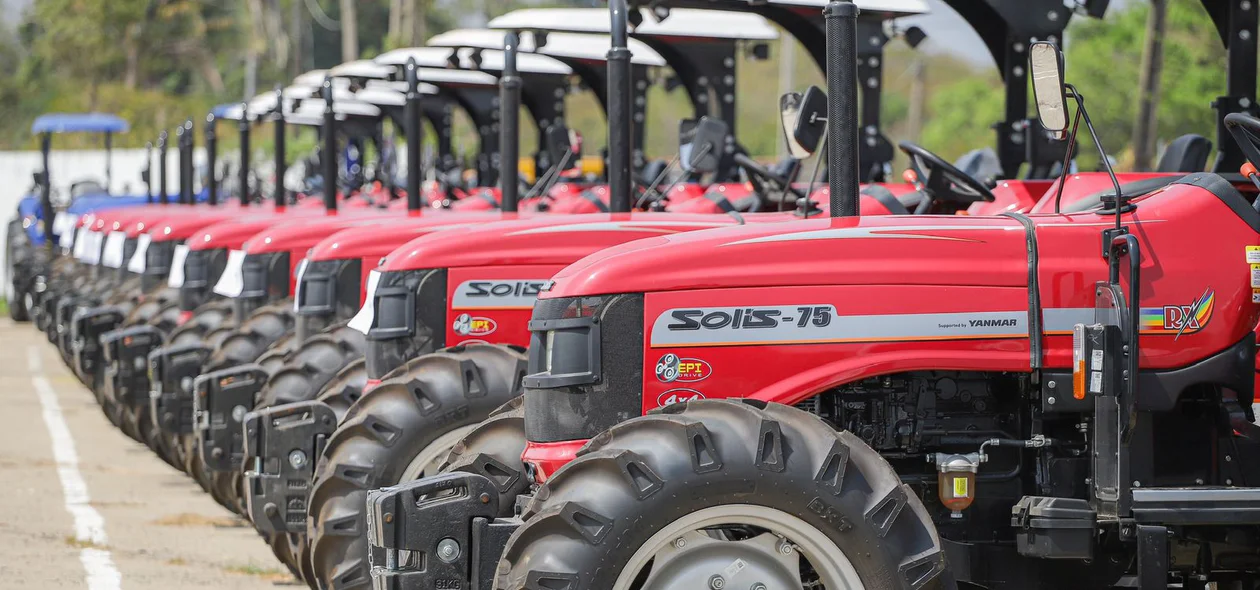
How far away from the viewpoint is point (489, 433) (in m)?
5.58

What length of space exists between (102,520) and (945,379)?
652cm

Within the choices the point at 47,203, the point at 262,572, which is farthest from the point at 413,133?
the point at 47,203

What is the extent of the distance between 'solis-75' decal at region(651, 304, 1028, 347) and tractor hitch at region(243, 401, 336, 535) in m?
2.69

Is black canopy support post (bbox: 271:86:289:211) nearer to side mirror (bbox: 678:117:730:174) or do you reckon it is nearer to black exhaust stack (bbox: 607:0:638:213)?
side mirror (bbox: 678:117:730:174)

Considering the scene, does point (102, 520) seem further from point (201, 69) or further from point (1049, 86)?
point (201, 69)

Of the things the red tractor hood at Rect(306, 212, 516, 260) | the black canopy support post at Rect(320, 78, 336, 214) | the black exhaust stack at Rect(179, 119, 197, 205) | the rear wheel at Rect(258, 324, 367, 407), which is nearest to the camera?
the rear wheel at Rect(258, 324, 367, 407)

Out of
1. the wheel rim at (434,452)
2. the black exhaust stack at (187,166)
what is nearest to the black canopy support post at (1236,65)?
the wheel rim at (434,452)

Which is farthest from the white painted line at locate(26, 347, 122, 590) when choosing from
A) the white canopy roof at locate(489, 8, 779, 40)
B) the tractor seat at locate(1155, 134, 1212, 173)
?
the tractor seat at locate(1155, 134, 1212, 173)

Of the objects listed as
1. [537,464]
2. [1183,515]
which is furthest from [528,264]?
[1183,515]

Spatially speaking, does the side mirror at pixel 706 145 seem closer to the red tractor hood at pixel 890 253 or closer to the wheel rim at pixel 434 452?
the wheel rim at pixel 434 452

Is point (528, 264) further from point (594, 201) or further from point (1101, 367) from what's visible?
point (594, 201)

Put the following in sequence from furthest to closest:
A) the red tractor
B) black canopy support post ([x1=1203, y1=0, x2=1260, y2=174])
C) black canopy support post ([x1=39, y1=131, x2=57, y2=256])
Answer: black canopy support post ([x1=39, y1=131, x2=57, y2=256]), black canopy support post ([x1=1203, y1=0, x2=1260, y2=174]), the red tractor

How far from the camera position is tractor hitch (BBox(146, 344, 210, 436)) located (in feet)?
34.0

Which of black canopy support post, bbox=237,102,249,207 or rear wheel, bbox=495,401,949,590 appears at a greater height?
black canopy support post, bbox=237,102,249,207
